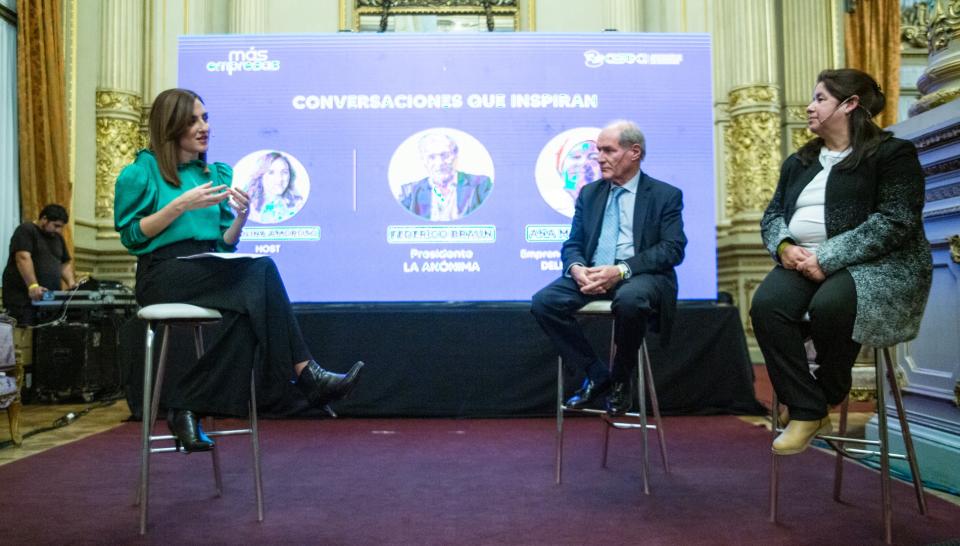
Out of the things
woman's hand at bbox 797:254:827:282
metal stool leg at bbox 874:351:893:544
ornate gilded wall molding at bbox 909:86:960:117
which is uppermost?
ornate gilded wall molding at bbox 909:86:960:117

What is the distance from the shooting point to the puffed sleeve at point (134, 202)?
2.43 m

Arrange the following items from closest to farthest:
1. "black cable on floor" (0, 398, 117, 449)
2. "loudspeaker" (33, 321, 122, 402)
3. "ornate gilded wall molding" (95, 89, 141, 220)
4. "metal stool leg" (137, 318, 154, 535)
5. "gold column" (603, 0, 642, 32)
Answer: "metal stool leg" (137, 318, 154, 535) → "black cable on floor" (0, 398, 117, 449) → "loudspeaker" (33, 321, 122, 402) → "ornate gilded wall molding" (95, 89, 141, 220) → "gold column" (603, 0, 642, 32)

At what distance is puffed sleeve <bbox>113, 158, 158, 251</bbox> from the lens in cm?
243

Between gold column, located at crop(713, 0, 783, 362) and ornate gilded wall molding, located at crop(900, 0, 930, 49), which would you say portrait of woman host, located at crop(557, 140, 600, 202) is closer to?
gold column, located at crop(713, 0, 783, 362)

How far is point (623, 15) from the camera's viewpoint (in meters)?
8.15

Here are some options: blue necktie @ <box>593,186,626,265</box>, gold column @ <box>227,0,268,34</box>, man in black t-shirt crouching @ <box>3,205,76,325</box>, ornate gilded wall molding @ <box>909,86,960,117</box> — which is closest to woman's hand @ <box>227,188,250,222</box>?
blue necktie @ <box>593,186,626,265</box>

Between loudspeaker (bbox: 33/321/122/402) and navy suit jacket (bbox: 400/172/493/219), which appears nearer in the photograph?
navy suit jacket (bbox: 400/172/493/219)

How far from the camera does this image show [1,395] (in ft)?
11.5

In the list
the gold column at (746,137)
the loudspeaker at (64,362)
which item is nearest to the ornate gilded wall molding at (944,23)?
the gold column at (746,137)

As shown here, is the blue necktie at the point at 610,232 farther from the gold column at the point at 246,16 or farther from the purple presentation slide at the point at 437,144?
the gold column at the point at 246,16

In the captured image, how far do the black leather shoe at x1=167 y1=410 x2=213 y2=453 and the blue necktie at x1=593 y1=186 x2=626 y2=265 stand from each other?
1570mm

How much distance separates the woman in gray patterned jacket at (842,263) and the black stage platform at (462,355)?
7.08 ft

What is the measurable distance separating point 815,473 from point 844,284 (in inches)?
42.7

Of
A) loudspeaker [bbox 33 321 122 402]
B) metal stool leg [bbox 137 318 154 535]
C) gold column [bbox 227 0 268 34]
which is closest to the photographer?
metal stool leg [bbox 137 318 154 535]
